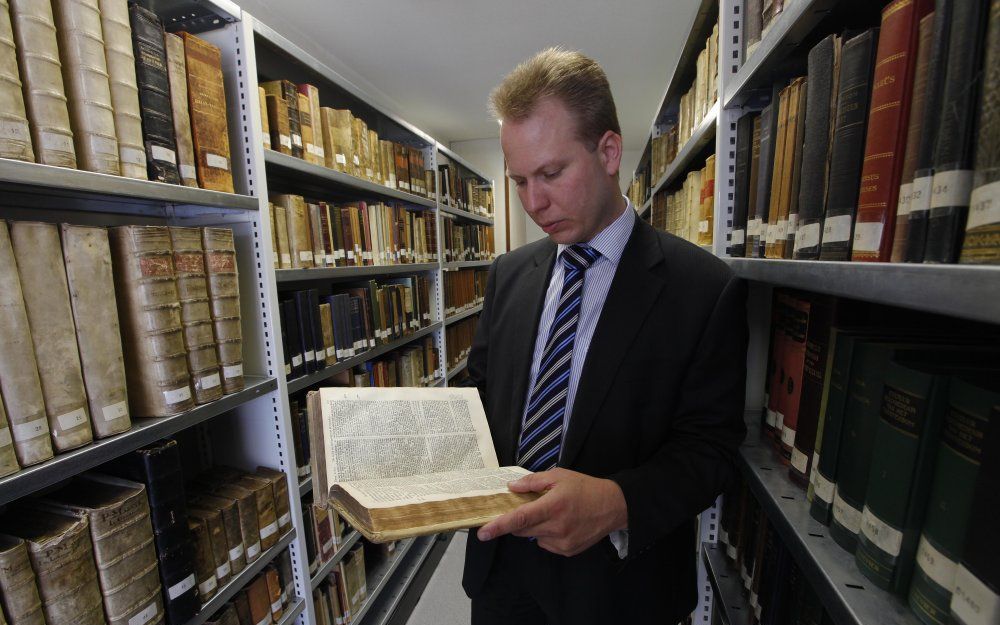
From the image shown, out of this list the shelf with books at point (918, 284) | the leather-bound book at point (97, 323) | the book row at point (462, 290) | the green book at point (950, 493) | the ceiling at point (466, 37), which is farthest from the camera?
the book row at point (462, 290)

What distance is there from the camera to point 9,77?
69 centimetres

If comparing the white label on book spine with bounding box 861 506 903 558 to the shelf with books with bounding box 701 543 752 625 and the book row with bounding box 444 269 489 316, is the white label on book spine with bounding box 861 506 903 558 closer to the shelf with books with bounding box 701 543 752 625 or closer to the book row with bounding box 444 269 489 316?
the shelf with books with bounding box 701 543 752 625

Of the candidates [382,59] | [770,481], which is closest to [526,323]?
[770,481]

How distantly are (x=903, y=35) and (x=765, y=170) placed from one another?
13.9 inches

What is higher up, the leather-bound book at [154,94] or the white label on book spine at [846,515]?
the leather-bound book at [154,94]

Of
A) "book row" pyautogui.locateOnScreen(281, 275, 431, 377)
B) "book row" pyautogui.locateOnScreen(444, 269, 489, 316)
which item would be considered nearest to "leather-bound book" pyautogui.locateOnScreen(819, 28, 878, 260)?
"book row" pyautogui.locateOnScreen(281, 275, 431, 377)

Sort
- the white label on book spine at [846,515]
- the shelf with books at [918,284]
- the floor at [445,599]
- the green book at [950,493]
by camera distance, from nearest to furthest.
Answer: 1. the shelf with books at [918,284]
2. the green book at [950,493]
3. the white label on book spine at [846,515]
4. the floor at [445,599]

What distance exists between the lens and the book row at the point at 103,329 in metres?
0.71

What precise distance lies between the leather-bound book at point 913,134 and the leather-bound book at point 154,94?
1.32m

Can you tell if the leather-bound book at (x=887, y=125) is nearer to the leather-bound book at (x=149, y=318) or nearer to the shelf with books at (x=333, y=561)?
the leather-bound book at (x=149, y=318)

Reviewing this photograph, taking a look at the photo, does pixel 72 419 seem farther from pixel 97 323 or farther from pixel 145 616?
pixel 145 616

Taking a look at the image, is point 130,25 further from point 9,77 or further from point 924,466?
point 924,466

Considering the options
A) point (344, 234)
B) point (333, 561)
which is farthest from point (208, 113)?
point (333, 561)

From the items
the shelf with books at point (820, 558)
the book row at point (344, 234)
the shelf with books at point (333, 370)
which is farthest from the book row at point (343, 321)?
the shelf with books at point (820, 558)
